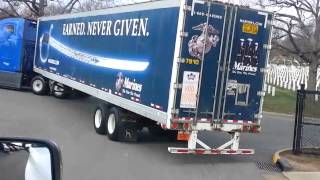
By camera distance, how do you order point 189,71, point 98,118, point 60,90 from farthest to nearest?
point 60,90 → point 98,118 → point 189,71

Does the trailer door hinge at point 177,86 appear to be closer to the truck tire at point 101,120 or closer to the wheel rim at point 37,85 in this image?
the truck tire at point 101,120

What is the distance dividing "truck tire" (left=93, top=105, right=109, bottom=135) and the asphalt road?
0.66 ft

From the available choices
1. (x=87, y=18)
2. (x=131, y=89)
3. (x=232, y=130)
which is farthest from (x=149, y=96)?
(x=87, y=18)

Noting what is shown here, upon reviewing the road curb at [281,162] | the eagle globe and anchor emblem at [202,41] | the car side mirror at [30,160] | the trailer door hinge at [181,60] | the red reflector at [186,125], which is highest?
the eagle globe and anchor emblem at [202,41]

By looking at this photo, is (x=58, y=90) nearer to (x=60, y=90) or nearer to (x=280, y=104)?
(x=60, y=90)

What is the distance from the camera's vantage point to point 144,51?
1208cm

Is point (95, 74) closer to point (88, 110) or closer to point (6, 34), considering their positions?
point (88, 110)

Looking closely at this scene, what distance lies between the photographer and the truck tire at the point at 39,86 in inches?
912

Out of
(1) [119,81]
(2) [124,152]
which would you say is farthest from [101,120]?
(2) [124,152]

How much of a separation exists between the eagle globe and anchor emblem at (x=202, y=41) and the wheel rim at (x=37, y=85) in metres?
Answer: 13.5

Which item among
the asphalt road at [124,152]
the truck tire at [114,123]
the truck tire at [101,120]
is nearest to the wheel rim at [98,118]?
the truck tire at [101,120]

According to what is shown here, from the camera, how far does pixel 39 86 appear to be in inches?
917

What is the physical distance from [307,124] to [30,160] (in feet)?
35.7

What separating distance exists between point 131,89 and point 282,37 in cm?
1413
